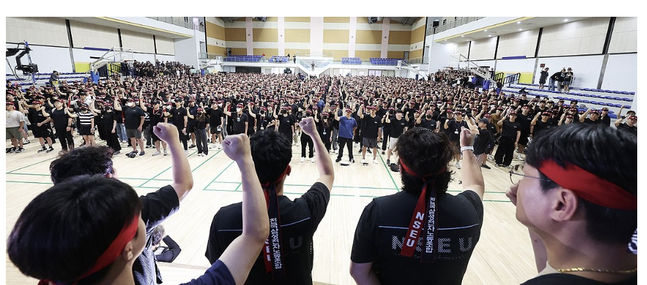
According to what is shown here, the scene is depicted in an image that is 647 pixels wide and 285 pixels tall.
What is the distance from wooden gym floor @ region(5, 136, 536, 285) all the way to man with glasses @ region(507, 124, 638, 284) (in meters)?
2.50

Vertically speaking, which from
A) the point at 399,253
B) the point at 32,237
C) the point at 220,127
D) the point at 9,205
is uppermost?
the point at 32,237

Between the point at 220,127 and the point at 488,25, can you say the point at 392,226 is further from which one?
the point at 488,25

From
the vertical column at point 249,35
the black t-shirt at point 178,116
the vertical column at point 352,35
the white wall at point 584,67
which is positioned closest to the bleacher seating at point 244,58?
the vertical column at point 249,35

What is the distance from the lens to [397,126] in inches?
337

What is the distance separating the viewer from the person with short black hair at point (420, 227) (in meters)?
1.60

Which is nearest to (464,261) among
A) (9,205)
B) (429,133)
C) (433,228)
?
(433,228)

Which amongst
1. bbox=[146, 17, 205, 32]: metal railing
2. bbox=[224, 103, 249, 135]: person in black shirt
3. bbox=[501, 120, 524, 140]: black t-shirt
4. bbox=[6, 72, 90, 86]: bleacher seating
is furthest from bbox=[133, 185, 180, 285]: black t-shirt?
bbox=[146, 17, 205, 32]: metal railing

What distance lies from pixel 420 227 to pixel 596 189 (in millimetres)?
830

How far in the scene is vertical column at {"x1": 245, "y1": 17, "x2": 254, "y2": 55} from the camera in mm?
43431

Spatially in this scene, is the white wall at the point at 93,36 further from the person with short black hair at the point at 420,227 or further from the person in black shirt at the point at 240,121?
the person with short black hair at the point at 420,227

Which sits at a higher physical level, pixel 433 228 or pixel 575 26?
pixel 575 26

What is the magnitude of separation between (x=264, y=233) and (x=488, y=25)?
Result: 25.8 metres

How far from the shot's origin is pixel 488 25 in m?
21.7

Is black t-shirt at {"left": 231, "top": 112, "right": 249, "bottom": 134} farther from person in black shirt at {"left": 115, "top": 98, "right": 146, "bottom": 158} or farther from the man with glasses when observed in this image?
the man with glasses
